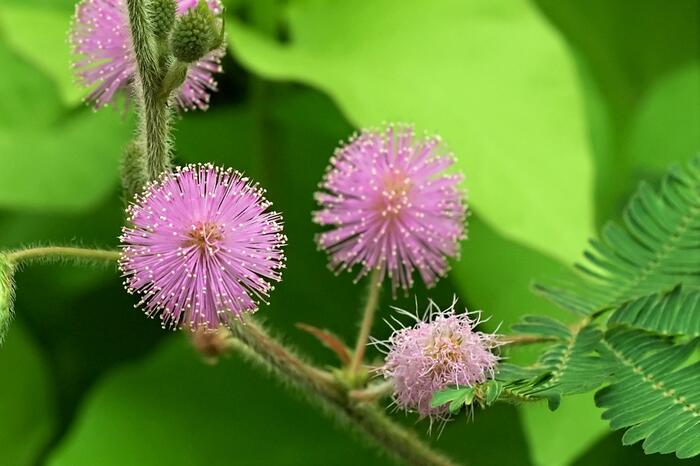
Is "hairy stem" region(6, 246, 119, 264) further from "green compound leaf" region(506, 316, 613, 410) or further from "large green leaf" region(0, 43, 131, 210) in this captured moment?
"large green leaf" region(0, 43, 131, 210)

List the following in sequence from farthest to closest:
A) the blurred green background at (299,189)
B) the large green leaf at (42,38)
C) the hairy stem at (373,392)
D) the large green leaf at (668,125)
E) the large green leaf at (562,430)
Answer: the large green leaf at (668,125) < the large green leaf at (42,38) < the blurred green background at (299,189) < the large green leaf at (562,430) < the hairy stem at (373,392)

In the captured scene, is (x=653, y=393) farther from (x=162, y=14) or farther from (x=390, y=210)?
(x=162, y=14)

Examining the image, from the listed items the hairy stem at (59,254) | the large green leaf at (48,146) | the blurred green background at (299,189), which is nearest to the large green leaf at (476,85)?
the blurred green background at (299,189)

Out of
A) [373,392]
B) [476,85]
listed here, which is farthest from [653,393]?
[476,85]

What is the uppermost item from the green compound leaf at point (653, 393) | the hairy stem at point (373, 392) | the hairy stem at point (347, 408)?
the green compound leaf at point (653, 393)

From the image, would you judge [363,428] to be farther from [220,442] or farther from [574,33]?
[574,33]

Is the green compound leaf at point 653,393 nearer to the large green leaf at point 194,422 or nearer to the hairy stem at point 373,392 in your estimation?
the hairy stem at point 373,392
